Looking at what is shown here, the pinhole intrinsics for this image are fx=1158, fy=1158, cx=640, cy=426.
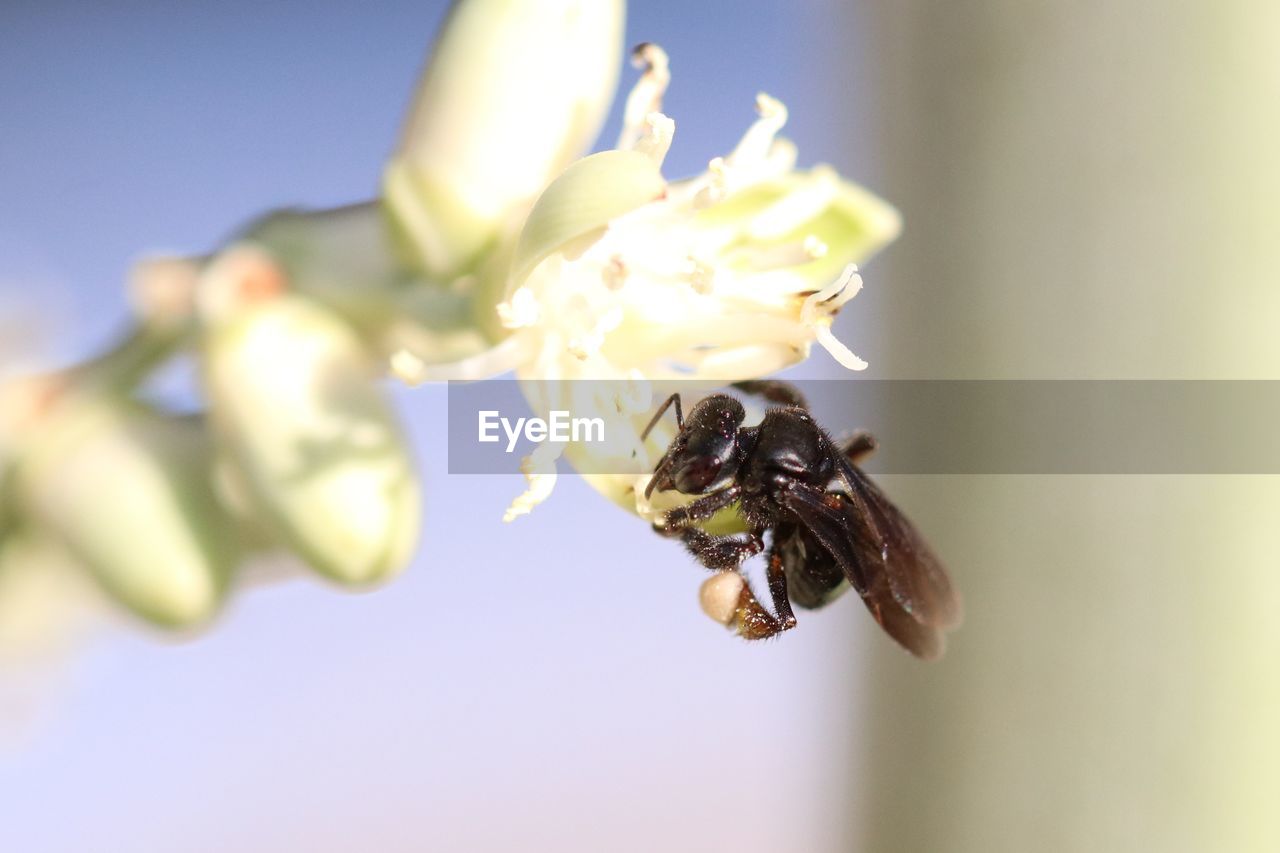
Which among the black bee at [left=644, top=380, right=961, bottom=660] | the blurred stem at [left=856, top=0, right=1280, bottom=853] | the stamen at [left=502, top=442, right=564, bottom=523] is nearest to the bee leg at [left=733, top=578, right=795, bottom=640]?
the black bee at [left=644, top=380, right=961, bottom=660]

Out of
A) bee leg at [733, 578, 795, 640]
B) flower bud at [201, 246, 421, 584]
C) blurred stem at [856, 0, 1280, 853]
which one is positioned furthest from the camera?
blurred stem at [856, 0, 1280, 853]

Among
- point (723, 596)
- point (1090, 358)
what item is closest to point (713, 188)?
point (723, 596)

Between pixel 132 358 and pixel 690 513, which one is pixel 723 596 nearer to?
pixel 690 513

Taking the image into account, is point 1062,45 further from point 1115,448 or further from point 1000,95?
point 1115,448

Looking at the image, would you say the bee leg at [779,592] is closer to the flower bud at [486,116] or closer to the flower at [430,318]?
the flower at [430,318]

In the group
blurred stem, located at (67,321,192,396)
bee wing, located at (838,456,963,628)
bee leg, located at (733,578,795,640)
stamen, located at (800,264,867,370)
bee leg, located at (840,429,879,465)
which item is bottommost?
bee leg, located at (733,578,795,640)

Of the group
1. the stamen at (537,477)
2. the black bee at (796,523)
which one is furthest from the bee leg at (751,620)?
the stamen at (537,477)

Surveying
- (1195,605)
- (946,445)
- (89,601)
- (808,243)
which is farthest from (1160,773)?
(89,601)

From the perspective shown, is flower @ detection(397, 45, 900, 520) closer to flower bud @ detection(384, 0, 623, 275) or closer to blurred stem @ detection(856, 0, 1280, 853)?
flower bud @ detection(384, 0, 623, 275)
